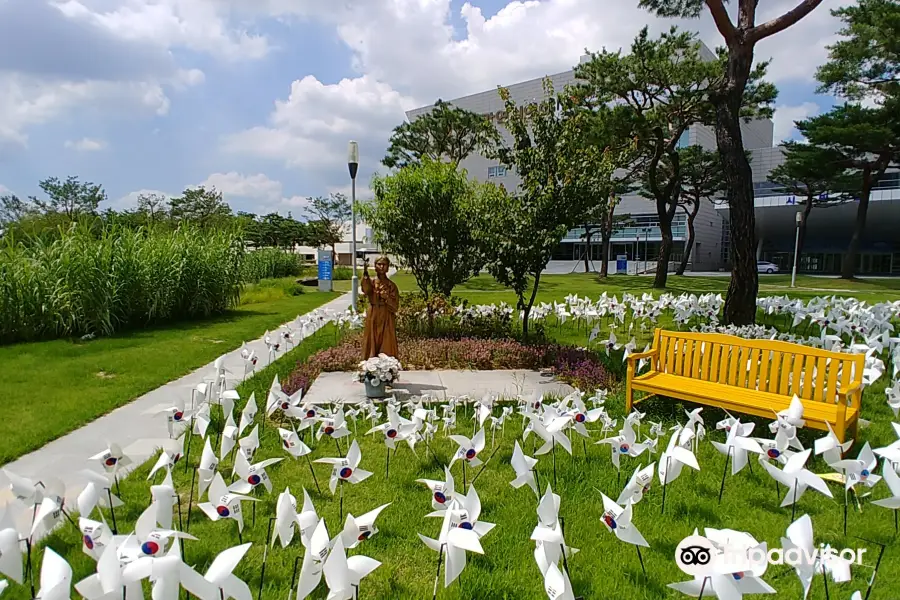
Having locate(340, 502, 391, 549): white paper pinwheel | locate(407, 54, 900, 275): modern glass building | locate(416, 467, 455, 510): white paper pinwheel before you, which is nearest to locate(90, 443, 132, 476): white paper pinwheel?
locate(340, 502, 391, 549): white paper pinwheel

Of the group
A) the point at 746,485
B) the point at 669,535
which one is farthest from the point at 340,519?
the point at 746,485

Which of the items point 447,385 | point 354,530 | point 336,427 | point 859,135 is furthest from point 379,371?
point 859,135

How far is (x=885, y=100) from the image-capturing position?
21469 mm

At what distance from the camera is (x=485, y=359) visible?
24.4 ft

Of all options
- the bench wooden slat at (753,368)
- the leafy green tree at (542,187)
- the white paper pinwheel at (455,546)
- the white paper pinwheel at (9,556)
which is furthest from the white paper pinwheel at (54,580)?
the leafy green tree at (542,187)

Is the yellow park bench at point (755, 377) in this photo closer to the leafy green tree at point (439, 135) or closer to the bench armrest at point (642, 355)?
the bench armrest at point (642, 355)

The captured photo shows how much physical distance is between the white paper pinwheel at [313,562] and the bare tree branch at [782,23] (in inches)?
379

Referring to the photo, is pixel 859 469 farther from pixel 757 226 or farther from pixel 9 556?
pixel 757 226

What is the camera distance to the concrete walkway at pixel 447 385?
19.1 ft

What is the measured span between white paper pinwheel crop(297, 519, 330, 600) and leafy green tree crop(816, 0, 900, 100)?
2211 centimetres

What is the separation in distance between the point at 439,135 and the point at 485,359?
88.2ft

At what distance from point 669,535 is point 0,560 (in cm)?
308

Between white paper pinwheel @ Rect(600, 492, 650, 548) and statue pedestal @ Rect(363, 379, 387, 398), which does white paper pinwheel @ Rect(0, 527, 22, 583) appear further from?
statue pedestal @ Rect(363, 379, 387, 398)

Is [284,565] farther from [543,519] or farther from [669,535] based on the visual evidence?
[669,535]
